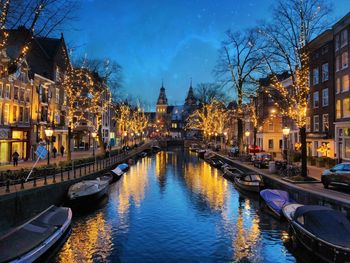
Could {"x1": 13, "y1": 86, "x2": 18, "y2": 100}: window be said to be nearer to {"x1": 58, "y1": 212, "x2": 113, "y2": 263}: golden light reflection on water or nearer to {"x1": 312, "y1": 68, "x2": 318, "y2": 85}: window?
{"x1": 58, "y1": 212, "x2": 113, "y2": 263}: golden light reflection on water

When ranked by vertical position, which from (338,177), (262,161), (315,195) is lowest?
(315,195)

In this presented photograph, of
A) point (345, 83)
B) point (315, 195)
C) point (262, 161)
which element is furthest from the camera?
point (345, 83)

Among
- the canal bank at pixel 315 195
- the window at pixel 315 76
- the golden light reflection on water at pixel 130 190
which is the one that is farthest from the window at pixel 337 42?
the golden light reflection on water at pixel 130 190

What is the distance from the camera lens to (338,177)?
25.4 m

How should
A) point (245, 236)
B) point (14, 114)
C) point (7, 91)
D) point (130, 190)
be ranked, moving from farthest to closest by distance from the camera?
point (14, 114) → point (7, 91) → point (130, 190) → point (245, 236)

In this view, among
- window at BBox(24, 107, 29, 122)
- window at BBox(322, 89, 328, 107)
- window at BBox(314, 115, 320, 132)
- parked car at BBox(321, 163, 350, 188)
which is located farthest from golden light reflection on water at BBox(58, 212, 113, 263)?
window at BBox(314, 115, 320, 132)

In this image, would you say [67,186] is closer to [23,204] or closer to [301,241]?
[23,204]

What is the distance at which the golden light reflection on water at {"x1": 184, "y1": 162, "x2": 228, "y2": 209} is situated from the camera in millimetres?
30734

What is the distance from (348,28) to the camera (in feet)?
143

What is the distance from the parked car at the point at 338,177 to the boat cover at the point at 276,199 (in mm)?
3335

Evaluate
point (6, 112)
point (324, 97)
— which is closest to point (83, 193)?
point (6, 112)

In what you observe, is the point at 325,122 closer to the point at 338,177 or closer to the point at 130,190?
the point at 338,177

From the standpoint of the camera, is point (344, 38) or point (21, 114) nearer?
point (344, 38)

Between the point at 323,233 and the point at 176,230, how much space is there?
8.76 m
